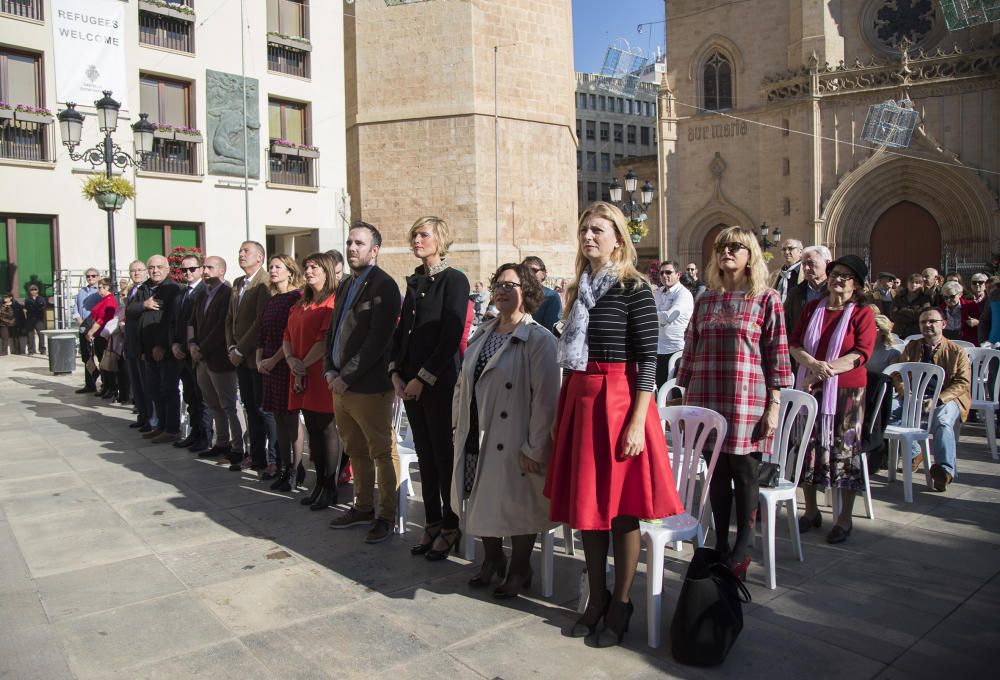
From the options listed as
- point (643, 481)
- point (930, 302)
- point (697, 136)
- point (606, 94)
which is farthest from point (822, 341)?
point (606, 94)

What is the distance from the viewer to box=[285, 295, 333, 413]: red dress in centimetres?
531

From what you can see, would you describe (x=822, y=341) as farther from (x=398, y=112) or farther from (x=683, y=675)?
(x=398, y=112)

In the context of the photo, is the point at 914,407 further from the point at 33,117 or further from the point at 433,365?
the point at 33,117

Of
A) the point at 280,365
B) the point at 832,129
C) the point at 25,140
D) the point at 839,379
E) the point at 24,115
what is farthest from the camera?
the point at 832,129

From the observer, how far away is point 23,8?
16.8m

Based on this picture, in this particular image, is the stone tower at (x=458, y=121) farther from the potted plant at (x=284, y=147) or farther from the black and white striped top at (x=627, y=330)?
the black and white striped top at (x=627, y=330)

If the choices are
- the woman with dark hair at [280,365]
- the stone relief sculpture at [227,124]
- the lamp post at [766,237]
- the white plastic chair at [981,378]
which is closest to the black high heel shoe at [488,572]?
the woman with dark hair at [280,365]

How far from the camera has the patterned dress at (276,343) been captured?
18.7 ft

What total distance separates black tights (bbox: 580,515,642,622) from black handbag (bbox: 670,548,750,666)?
0.80 feet

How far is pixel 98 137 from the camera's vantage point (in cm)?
1783

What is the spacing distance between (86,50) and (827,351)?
18.6m

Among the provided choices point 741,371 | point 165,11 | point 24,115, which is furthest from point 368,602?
point 165,11

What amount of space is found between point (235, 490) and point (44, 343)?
1396 centimetres

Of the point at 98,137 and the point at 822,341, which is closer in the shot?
the point at 822,341
